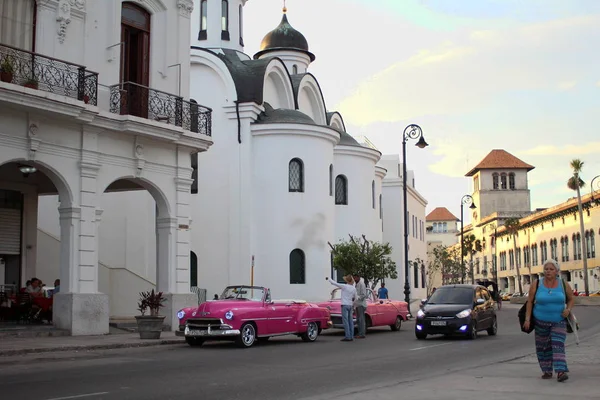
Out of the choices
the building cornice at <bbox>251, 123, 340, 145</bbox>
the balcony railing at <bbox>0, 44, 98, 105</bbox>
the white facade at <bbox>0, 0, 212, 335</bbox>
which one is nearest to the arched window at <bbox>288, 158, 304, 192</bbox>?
the building cornice at <bbox>251, 123, 340, 145</bbox>

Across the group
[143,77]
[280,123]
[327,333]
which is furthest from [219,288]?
[143,77]

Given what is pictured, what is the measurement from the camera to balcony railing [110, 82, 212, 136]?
22500 millimetres

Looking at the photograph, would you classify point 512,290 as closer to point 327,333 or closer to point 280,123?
point 280,123

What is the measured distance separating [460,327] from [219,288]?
18144 millimetres

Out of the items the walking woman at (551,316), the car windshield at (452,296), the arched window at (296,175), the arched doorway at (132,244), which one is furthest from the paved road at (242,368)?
the arched window at (296,175)

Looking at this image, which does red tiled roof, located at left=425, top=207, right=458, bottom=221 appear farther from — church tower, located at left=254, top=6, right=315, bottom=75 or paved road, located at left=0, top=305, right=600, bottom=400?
paved road, located at left=0, top=305, right=600, bottom=400

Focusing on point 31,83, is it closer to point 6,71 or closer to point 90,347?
point 6,71

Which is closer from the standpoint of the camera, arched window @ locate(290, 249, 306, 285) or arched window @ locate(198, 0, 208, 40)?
arched window @ locate(290, 249, 306, 285)

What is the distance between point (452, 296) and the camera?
21.7 m

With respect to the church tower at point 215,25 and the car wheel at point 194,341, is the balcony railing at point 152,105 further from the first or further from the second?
the church tower at point 215,25

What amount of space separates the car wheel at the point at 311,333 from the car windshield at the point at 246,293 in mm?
1775

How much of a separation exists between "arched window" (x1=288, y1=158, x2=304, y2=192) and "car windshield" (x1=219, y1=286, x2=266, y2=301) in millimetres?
17094

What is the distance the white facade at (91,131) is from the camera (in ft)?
65.5

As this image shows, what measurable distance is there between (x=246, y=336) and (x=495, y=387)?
9139 millimetres
